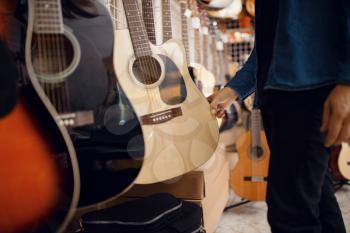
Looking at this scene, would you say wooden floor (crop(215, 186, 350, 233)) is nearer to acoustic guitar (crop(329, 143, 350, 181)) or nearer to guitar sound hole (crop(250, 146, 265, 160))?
acoustic guitar (crop(329, 143, 350, 181))

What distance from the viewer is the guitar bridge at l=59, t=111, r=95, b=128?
65 centimetres

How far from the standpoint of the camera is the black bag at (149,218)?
94 centimetres

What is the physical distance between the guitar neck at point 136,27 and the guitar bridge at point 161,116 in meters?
0.19

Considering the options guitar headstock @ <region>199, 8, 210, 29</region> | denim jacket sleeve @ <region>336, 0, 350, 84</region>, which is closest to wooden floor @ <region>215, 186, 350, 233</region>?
denim jacket sleeve @ <region>336, 0, 350, 84</region>

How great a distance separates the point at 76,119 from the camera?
0.68 meters

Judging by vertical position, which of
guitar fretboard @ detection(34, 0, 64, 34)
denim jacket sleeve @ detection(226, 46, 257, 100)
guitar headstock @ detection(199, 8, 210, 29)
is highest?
guitar headstock @ detection(199, 8, 210, 29)

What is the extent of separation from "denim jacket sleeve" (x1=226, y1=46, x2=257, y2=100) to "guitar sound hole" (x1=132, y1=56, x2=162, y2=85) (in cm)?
25

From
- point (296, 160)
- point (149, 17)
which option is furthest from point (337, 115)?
point (149, 17)

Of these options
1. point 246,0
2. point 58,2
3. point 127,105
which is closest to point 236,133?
point 246,0

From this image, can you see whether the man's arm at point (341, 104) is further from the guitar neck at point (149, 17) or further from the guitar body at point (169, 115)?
the guitar neck at point (149, 17)

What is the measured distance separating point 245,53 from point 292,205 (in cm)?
324

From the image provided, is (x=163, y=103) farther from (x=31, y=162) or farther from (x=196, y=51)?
(x=196, y=51)

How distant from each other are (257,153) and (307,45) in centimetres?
137

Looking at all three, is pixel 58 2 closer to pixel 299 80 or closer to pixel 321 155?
pixel 299 80
